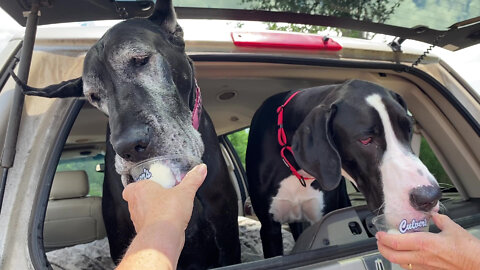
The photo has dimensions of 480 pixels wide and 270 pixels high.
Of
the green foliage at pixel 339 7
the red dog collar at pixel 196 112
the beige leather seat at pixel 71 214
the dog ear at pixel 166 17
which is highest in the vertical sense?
the green foliage at pixel 339 7

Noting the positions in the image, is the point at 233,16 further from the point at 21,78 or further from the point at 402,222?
the point at 402,222

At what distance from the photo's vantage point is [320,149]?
2.20m

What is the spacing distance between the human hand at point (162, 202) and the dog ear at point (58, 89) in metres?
0.80

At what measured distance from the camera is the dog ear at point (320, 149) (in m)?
2.15

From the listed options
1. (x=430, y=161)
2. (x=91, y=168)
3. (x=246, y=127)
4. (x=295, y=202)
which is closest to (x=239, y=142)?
(x=246, y=127)

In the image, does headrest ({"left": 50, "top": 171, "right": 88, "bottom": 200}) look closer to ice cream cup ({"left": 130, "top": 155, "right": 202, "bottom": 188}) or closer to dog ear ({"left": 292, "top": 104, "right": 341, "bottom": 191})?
dog ear ({"left": 292, "top": 104, "right": 341, "bottom": 191})

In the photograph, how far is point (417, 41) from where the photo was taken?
2.64 metres

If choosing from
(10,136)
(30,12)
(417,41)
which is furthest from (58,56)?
(417,41)

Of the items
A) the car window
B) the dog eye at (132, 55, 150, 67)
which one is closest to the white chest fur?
the dog eye at (132, 55, 150, 67)

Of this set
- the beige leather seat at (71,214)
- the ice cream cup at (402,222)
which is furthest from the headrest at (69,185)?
the ice cream cup at (402,222)

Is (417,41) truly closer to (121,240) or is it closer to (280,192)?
(280,192)

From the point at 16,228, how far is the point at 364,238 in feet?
4.76

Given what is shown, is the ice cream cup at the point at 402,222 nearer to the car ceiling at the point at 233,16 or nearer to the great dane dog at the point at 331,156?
the great dane dog at the point at 331,156

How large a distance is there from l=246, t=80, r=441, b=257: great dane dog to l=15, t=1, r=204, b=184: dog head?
24.2 inches
